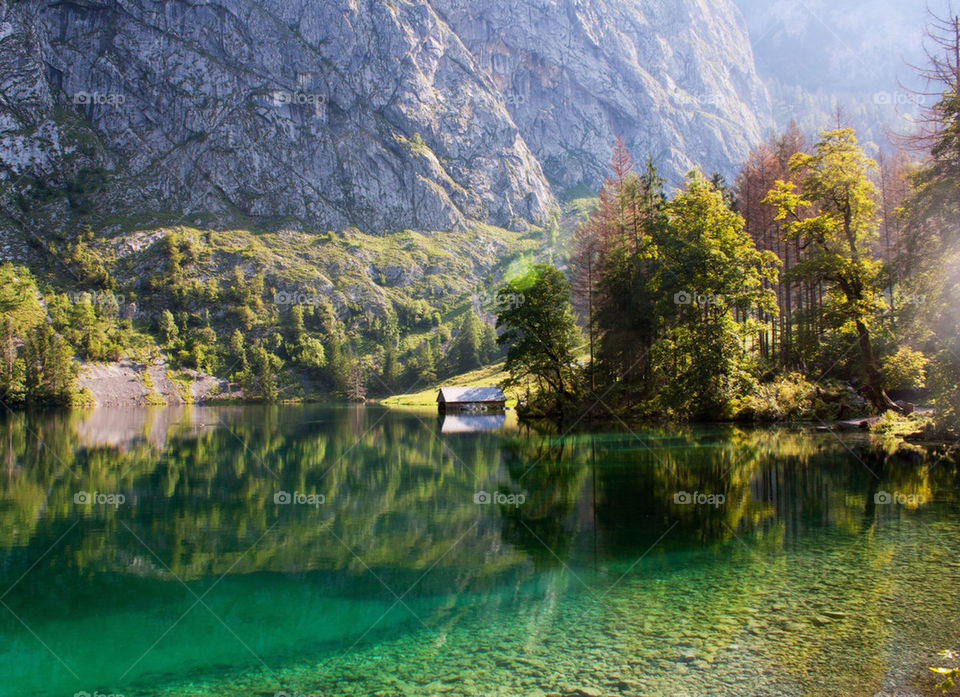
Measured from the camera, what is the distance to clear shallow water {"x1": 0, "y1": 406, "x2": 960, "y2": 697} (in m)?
9.21

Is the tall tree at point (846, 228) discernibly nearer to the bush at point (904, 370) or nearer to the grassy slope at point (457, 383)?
the bush at point (904, 370)

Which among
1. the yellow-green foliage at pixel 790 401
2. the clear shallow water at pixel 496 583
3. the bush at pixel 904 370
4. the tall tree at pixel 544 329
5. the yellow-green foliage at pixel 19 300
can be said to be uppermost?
the yellow-green foliage at pixel 19 300

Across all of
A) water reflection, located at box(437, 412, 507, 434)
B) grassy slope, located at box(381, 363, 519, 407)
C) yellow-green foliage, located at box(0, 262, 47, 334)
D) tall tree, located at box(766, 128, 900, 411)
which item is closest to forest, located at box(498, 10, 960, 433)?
tall tree, located at box(766, 128, 900, 411)

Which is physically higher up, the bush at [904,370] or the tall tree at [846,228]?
the tall tree at [846,228]

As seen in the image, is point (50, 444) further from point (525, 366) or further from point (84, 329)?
point (84, 329)

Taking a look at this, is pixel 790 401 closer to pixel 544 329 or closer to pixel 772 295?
pixel 772 295

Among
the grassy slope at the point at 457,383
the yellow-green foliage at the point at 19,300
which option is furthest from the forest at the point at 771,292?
the yellow-green foliage at the point at 19,300

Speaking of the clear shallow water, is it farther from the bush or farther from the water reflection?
the water reflection

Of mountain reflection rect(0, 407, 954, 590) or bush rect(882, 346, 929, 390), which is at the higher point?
A: bush rect(882, 346, 929, 390)

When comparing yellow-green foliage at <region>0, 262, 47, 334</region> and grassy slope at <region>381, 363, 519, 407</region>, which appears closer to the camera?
yellow-green foliage at <region>0, 262, 47, 334</region>

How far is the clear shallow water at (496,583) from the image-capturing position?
9211 millimetres

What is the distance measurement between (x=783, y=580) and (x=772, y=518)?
5.69 m

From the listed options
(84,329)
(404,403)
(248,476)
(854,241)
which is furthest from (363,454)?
(84,329)

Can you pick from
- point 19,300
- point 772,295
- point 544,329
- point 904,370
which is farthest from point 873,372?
point 19,300
